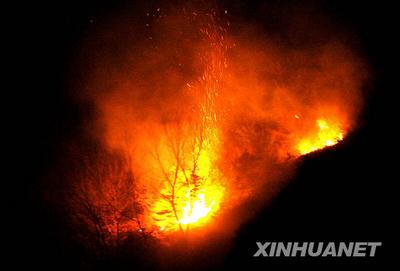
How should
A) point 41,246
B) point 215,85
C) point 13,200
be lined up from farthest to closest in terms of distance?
point 215,85 → point 13,200 → point 41,246

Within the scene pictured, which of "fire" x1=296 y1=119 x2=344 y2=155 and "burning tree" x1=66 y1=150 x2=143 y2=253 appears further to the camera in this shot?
"fire" x1=296 y1=119 x2=344 y2=155

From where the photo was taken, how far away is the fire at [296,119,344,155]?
1762cm

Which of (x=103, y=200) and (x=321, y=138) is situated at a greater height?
(x=321, y=138)

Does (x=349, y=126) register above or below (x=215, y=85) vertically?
below

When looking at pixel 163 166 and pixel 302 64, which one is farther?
pixel 302 64

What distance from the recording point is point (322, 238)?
959cm

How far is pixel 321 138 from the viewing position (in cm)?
1836

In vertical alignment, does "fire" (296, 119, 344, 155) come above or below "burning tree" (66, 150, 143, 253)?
above

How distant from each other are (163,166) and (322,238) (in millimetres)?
10887

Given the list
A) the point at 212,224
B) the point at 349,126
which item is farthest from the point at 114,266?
the point at 349,126

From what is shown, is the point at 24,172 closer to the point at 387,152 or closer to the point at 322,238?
the point at 322,238

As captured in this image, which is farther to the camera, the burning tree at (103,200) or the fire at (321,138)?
the fire at (321,138)

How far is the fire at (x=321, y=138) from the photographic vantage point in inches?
694

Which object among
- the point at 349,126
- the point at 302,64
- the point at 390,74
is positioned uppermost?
the point at 302,64
